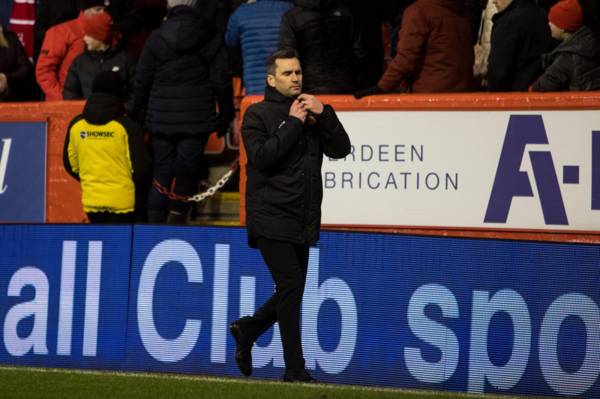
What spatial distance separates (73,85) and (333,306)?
16.3 feet

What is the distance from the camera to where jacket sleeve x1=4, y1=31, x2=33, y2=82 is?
50.7ft

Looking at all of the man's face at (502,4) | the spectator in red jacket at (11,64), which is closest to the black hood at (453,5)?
the man's face at (502,4)

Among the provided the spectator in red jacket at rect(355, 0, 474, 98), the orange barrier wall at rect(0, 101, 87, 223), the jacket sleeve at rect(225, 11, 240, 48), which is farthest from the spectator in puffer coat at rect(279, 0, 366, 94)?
the orange barrier wall at rect(0, 101, 87, 223)

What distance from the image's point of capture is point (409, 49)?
40.7ft

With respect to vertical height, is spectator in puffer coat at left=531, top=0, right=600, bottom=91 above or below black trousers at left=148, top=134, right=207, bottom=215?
above

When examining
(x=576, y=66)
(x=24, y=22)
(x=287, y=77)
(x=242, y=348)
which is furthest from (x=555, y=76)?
(x=24, y=22)

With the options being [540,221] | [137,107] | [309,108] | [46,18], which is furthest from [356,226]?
[46,18]

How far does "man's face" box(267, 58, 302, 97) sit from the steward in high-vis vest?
389 cm

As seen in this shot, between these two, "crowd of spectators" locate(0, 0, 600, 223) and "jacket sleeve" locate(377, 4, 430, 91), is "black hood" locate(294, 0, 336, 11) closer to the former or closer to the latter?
"crowd of spectators" locate(0, 0, 600, 223)

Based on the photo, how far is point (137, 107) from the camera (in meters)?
13.8

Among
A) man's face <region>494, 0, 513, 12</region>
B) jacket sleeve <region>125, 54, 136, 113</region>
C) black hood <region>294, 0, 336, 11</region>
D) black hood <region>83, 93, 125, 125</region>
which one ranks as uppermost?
black hood <region>294, 0, 336, 11</region>

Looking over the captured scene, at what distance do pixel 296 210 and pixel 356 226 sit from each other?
334 centimetres

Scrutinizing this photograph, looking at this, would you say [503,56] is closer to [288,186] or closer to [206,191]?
[206,191]

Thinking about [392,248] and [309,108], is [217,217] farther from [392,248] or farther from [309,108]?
[309,108]
